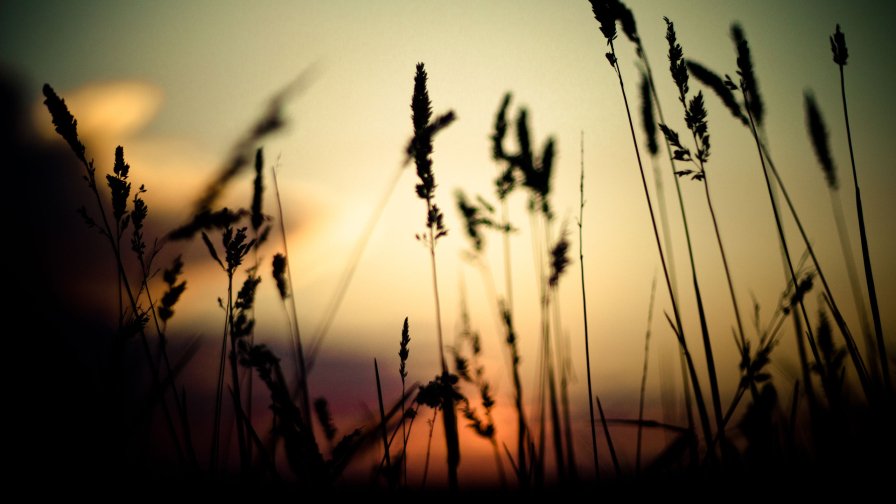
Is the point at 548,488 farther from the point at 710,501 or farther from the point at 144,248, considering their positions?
the point at 144,248

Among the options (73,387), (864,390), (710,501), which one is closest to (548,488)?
(710,501)

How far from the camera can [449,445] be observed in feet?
4.74

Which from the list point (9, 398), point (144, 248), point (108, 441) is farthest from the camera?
point (144, 248)

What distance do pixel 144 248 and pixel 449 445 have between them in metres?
1.06

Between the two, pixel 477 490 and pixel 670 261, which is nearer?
pixel 477 490

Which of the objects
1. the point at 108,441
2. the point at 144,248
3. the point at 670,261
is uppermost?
the point at 144,248

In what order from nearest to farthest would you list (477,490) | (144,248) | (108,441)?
(108,441) < (144,248) < (477,490)

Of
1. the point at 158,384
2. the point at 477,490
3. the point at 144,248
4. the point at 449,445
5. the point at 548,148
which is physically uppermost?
the point at 548,148

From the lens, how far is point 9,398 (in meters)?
1.49

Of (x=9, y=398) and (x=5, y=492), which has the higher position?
(x=9, y=398)

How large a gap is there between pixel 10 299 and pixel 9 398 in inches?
14.0

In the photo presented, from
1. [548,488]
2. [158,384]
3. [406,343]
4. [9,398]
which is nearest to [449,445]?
[406,343]

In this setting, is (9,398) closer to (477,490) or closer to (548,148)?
(477,490)

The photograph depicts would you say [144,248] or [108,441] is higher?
[144,248]
